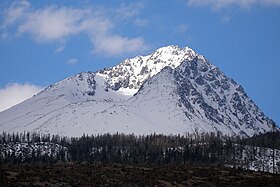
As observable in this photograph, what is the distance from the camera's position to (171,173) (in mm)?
68188

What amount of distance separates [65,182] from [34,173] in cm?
463

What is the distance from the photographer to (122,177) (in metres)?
61.9

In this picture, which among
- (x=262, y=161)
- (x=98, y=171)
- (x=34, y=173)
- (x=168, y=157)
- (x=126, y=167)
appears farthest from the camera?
(x=168, y=157)

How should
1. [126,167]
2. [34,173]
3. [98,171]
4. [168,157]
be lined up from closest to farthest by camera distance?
[34,173], [98,171], [126,167], [168,157]

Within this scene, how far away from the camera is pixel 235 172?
242 feet

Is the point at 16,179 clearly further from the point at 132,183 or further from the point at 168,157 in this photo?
the point at 168,157

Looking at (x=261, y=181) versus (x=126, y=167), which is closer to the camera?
(x=261, y=181)

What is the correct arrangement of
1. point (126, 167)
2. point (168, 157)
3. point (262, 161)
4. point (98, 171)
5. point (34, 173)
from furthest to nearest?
point (168, 157) < point (262, 161) < point (126, 167) < point (98, 171) < point (34, 173)

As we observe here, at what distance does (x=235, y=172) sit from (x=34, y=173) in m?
31.5

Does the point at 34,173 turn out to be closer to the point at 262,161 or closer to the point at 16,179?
the point at 16,179

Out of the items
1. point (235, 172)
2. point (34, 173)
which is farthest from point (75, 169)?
point (235, 172)

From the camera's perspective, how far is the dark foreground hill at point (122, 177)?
55.5 meters

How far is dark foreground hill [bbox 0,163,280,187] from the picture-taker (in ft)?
182

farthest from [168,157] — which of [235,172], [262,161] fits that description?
[235,172]
